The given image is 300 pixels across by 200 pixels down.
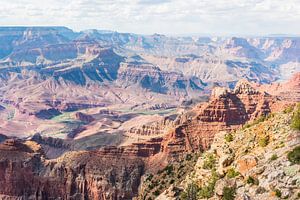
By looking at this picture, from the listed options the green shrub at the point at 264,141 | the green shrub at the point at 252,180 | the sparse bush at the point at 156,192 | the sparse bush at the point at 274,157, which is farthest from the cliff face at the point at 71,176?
the green shrub at the point at 252,180

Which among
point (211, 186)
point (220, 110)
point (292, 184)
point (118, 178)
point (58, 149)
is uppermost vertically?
point (292, 184)

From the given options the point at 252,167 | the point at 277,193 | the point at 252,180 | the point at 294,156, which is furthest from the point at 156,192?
the point at 277,193

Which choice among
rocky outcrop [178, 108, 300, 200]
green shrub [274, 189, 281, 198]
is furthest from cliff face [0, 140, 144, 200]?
green shrub [274, 189, 281, 198]

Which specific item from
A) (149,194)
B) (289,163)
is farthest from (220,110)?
(289,163)

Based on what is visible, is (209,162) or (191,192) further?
(209,162)

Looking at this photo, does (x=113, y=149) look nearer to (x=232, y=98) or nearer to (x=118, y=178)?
(x=118, y=178)

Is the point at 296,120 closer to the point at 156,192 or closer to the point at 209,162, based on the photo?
the point at 209,162

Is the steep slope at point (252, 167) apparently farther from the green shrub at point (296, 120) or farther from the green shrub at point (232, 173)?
the green shrub at point (296, 120)
